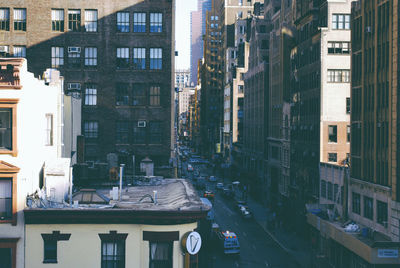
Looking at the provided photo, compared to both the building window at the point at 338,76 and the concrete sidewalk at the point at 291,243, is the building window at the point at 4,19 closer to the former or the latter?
the building window at the point at 338,76

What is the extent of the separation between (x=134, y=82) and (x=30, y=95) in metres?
29.5

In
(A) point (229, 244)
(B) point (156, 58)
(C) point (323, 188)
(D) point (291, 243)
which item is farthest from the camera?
(D) point (291, 243)

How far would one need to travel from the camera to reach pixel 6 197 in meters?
23.7

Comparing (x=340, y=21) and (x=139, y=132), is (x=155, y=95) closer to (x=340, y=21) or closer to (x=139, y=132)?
(x=139, y=132)

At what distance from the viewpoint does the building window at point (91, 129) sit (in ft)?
177

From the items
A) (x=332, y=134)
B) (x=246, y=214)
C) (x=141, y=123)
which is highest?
(x=141, y=123)

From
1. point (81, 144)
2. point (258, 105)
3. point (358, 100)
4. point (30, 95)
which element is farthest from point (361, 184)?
point (258, 105)

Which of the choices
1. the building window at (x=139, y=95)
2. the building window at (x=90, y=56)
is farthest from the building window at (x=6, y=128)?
the building window at (x=90, y=56)

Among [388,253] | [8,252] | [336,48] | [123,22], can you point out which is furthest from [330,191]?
[8,252]

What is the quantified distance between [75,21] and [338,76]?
32.3 metres

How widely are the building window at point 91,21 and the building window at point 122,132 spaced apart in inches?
395

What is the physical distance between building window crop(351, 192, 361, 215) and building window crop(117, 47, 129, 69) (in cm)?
2637

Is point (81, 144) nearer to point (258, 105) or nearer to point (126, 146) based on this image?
point (126, 146)

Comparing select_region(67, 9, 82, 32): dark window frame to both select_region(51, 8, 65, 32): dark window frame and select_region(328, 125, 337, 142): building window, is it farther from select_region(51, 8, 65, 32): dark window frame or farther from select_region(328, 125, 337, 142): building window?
select_region(328, 125, 337, 142): building window
